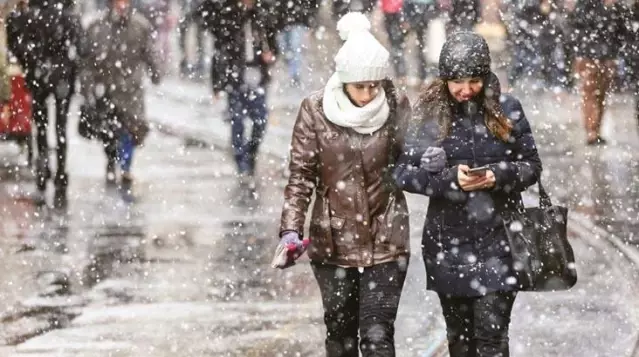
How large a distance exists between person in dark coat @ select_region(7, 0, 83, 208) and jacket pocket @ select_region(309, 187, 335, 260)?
7652 mm

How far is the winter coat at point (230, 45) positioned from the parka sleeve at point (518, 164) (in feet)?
29.1

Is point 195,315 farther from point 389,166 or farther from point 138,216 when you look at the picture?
point 138,216

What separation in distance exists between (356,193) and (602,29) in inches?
402

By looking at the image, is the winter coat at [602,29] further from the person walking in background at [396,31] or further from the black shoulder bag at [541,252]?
the black shoulder bag at [541,252]

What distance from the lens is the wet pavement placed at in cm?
870

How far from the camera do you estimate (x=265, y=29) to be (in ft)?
53.2

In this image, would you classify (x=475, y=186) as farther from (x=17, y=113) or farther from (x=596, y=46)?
(x=17, y=113)

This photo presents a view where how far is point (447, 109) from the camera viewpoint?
257 inches

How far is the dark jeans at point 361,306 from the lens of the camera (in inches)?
262

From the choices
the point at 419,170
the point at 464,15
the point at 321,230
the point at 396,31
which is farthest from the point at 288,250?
the point at 396,31

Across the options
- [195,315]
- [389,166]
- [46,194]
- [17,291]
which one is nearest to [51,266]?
[17,291]

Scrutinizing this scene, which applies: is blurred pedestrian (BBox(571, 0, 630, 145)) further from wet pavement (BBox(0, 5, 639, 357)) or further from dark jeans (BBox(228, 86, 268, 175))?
dark jeans (BBox(228, 86, 268, 175))

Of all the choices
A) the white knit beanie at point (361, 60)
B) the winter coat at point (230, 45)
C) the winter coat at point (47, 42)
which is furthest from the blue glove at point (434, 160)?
the winter coat at point (230, 45)

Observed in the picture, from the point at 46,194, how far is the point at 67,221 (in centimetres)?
148
